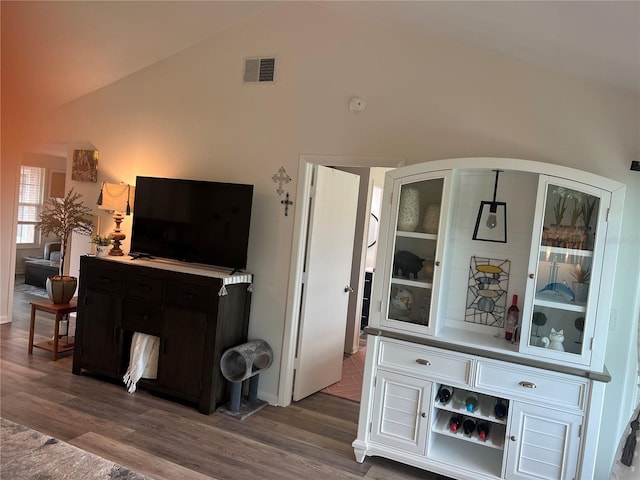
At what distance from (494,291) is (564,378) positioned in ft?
2.26

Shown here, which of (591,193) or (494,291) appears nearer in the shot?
(591,193)

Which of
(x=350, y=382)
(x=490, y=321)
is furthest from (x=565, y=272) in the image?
(x=350, y=382)

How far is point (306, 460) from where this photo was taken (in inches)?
125

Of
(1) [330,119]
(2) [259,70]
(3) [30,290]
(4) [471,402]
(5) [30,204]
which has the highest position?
(2) [259,70]

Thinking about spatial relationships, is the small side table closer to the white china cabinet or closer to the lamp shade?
the lamp shade

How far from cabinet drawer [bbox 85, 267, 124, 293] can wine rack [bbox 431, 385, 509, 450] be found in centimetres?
272

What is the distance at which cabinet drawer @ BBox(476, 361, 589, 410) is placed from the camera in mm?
2688

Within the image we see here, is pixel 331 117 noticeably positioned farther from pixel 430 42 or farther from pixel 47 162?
pixel 47 162

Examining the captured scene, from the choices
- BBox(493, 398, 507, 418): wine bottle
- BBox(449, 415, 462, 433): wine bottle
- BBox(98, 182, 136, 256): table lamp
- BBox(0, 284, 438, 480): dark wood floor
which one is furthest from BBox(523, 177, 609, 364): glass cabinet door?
BBox(98, 182, 136, 256): table lamp

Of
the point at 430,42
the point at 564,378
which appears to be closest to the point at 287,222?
the point at 430,42

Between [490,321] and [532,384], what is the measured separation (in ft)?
1.76

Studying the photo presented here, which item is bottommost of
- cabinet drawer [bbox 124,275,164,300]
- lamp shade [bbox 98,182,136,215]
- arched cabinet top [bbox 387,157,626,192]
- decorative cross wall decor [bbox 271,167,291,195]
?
cabinet drawer [bbox 124,275,164,300]

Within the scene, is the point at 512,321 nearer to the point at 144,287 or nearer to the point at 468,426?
the point at 468,426

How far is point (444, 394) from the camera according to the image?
3064 millimetres
